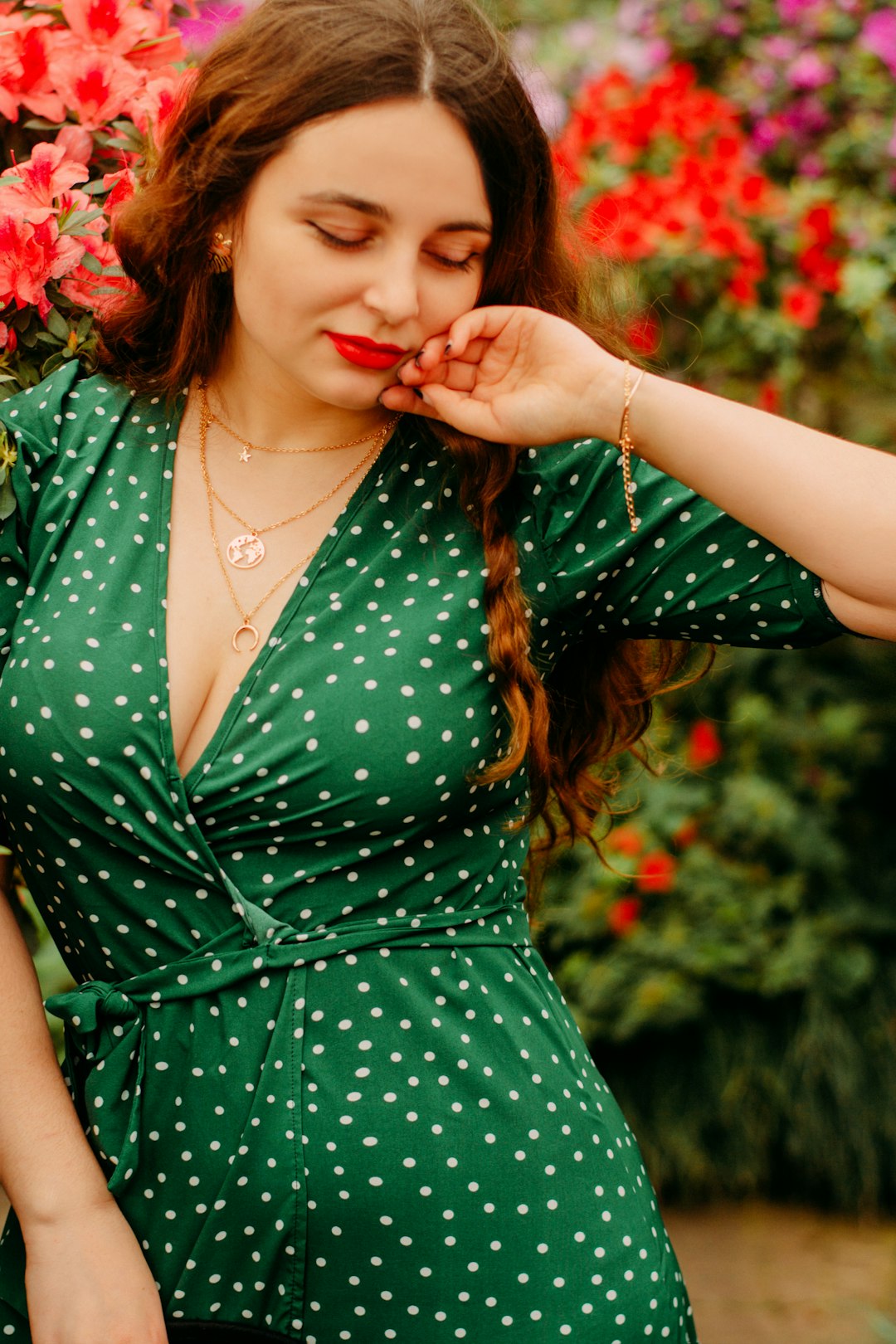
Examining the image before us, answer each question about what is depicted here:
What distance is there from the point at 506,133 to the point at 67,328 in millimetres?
571

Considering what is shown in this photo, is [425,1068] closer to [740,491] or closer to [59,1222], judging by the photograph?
[59,1222]

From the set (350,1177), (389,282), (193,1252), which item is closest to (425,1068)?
(350,1177)

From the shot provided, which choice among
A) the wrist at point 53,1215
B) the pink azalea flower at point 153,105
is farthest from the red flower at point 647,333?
the wrist at point 53,1215

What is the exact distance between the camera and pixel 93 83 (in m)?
1.67

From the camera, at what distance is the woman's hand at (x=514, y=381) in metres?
1.50

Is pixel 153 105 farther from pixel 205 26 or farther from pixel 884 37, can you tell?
pixel 884 37

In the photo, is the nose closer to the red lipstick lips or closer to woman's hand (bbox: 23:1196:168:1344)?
the red lipstick lips

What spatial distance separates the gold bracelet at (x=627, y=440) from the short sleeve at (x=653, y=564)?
1cm

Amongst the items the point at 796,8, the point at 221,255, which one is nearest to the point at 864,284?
the point at 796,8

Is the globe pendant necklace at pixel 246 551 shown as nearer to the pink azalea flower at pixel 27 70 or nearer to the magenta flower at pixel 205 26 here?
the pink azalea flower at pixel 27 70

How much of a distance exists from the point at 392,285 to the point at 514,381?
20 cm

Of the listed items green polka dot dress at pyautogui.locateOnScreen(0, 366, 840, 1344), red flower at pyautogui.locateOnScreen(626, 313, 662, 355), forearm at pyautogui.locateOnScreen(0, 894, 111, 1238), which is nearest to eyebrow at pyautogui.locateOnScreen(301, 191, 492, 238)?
green polka dot dress at pyautogui.locateOnScreen(0, 366, 840, 1344)

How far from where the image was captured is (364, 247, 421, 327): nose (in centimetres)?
144

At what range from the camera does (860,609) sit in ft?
4.66
